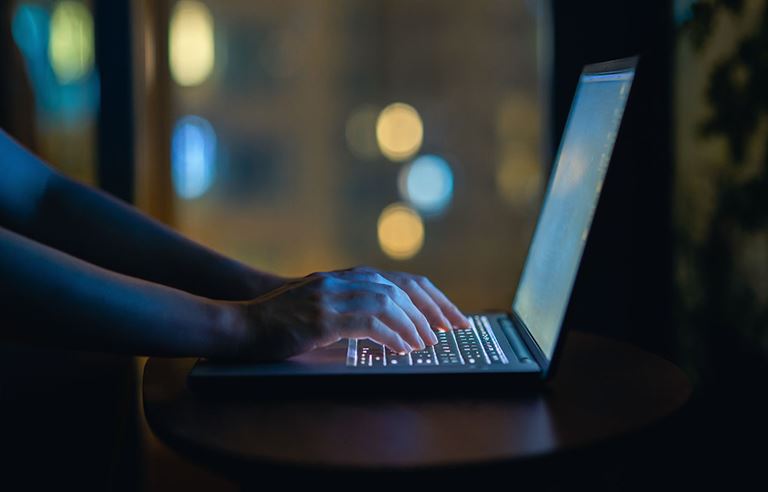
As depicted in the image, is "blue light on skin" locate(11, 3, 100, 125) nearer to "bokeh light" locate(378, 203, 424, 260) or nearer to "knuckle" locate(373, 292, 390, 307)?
"bokeh light" locate(378, 203, 424, 260)

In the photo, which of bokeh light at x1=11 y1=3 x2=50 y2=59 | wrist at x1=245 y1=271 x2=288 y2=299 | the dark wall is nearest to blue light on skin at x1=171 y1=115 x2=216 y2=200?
bokeh light at x1=11 y1=3 x2=50 y2=59

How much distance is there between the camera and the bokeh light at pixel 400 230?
2.98 meters

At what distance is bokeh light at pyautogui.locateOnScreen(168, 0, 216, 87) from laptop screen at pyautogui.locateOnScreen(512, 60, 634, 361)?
193 centimetres

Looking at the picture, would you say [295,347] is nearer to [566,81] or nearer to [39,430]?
[39,430]

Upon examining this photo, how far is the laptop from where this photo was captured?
2.46 feet

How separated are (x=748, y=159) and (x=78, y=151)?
1.82 m

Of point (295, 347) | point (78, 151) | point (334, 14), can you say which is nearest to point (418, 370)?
point (295, 347)

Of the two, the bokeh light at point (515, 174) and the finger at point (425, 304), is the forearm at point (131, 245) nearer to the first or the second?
the finger at point (425, 304)

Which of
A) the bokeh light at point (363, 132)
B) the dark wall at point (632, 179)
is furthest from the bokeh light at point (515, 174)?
the dark wall at point (632, 179)

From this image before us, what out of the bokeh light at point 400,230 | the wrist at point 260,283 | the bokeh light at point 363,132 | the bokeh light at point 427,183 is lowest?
the bokeh light at point 400,230

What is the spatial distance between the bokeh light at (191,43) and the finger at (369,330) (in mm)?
2076

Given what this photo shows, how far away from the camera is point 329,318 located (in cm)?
78

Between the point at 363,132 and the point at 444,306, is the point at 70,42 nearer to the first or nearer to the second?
the point at 363,132

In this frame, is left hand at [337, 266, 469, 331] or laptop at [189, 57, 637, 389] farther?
left hand at [337, 266, 469, 331]
